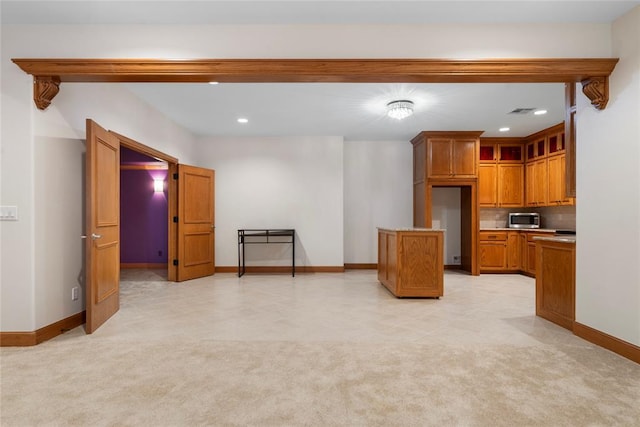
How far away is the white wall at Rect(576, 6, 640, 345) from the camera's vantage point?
8.05 feet

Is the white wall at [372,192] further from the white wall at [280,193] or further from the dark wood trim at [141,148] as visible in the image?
the dark wood trim at [141,148]

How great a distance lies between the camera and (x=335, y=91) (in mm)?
4023

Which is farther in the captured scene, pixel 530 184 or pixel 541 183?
pixel 530 184

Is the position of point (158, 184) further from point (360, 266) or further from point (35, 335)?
point (360, 266)

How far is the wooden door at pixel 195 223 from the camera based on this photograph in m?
5.55

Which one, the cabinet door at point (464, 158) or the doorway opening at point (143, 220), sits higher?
the cabinet door at point (464, 158)

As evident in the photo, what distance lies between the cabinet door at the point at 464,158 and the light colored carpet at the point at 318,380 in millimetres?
3477

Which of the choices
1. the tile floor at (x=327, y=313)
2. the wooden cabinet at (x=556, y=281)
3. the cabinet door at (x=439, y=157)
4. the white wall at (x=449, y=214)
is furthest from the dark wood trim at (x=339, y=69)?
the white wall at (x=449, y=214)

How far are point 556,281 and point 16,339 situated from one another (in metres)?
5.14

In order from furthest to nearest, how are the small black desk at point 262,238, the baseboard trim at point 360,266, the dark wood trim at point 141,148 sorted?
1. the baseboard trim at point 360,266
2. the small black desk at point 262,238
3. the dark wood trim at point 141,148

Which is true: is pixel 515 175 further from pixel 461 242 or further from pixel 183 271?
pixel 183 271

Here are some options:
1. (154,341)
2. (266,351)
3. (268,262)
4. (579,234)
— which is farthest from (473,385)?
(268,262)

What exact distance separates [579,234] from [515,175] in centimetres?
394

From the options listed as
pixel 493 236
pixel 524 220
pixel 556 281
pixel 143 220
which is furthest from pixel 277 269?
pixel 524 220
